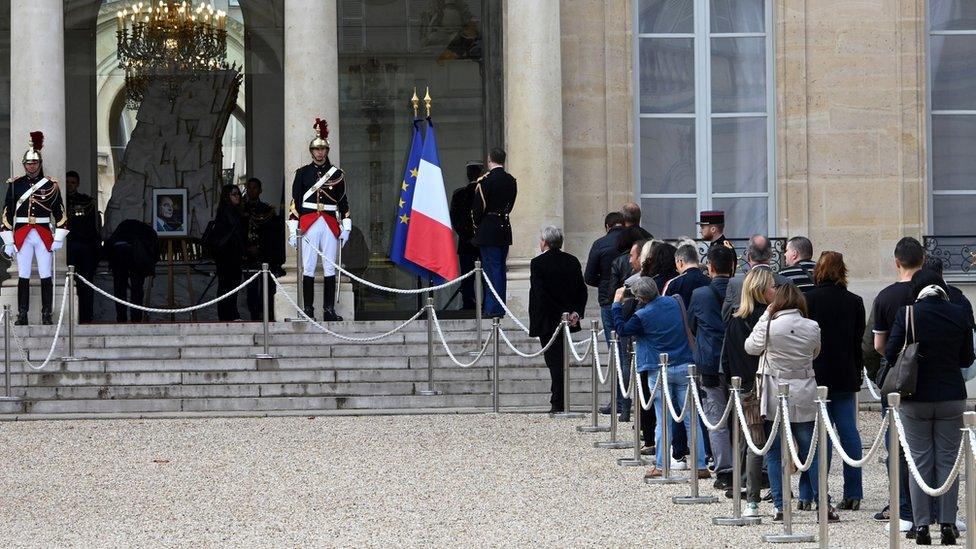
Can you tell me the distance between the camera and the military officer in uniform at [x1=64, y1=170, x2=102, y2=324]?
19.0 m

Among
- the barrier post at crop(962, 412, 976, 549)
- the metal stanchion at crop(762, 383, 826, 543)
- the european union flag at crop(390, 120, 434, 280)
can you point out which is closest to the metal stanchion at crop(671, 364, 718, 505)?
the metal stanchion at crop(762, 383, 826, 543)

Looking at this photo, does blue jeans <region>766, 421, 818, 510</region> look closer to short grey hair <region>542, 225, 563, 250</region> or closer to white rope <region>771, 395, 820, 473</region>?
white rope <region>771, 395, 820, 473</region>

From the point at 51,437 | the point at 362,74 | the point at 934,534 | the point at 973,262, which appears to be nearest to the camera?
the point at 934,534

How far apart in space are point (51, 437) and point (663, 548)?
617cm

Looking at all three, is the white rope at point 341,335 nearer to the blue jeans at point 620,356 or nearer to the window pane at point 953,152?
the blue jeans at point 620,356

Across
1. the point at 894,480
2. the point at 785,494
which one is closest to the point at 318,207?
the point at 785,494

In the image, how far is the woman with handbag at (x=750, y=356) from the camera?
391 inches

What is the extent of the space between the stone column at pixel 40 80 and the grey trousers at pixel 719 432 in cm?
951

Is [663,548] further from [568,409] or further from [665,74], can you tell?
[665,74]

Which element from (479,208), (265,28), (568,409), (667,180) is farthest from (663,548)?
(265,28)

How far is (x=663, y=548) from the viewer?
9133 millimetres

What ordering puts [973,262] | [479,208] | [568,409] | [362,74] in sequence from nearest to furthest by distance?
[568,409] < [479,208] < [973,262] < [362,74]

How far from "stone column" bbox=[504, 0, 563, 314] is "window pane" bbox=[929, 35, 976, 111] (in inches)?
176

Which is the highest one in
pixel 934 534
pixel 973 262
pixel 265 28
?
pixel 265 28
